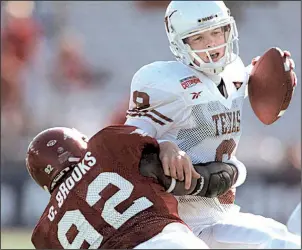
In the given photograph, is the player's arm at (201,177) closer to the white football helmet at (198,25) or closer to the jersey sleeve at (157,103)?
the jersey sleeve at (157,103)

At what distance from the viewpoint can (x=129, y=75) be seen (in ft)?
33.0

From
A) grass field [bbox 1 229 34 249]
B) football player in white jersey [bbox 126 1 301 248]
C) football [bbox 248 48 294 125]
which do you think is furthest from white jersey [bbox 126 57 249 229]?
grass field [bbox 1 229 34 249]

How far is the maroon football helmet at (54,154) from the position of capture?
2.45 metres

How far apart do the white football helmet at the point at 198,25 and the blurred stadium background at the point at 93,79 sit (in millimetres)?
3457

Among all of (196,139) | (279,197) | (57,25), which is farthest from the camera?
(57,25)

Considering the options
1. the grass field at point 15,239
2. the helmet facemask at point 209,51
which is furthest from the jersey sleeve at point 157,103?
the grass field at point 15,239

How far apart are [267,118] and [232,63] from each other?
216 mm

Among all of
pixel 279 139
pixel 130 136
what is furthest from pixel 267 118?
pixel 279 139

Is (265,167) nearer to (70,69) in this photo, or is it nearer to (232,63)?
(70,69)

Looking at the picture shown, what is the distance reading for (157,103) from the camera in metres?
2.78

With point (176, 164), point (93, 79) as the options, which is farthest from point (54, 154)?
point (93, 79)

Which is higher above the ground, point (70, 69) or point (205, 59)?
point (205, 59)

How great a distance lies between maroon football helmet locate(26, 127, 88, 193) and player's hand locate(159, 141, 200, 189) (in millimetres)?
223

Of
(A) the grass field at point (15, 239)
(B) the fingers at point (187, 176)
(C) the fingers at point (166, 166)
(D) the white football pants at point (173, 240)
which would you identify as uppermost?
(C) the fingers at point (166, 166)
